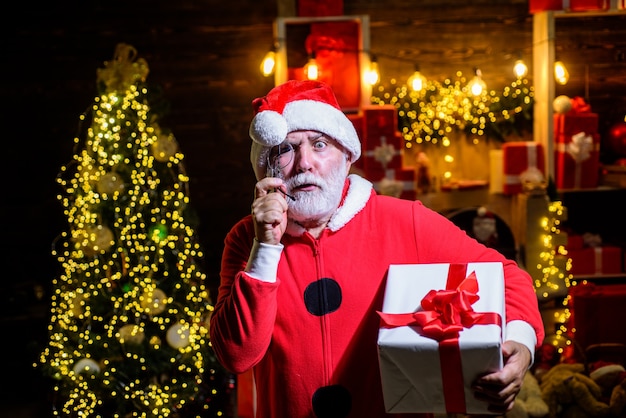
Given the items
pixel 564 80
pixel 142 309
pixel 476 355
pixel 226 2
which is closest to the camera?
pixel 476 355

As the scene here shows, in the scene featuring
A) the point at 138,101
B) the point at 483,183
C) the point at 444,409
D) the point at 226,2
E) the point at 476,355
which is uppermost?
the point at 226,2

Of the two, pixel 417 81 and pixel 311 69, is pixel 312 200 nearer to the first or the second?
pixel 311 69

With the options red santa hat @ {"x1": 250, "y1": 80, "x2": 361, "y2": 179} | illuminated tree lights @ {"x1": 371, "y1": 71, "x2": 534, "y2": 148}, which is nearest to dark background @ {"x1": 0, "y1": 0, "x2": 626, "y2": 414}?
illuminated tree lights @ {"x1": 371, "y1": 71, "x2": 534, "y2": 148}

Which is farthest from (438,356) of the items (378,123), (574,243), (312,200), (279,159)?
(574,243)

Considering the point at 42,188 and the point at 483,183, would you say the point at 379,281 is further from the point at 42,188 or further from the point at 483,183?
the point at 42,188

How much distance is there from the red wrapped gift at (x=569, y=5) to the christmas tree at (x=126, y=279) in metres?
2.03

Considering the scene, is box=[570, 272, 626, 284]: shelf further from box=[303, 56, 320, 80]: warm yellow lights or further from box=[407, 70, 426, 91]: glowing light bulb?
box=[303, 56, 320, 80]: warm yellow lights

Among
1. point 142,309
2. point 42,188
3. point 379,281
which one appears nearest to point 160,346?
point 142,309

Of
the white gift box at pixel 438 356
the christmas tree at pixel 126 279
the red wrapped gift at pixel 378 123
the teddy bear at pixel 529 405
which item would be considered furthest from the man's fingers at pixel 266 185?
the red wrapped gift at pixel 378 123

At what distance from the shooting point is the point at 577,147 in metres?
4.17

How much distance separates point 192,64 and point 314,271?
307 centimetres

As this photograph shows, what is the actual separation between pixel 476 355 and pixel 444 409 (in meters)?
0.14

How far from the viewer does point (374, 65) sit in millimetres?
4309

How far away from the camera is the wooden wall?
4461 millimetres
